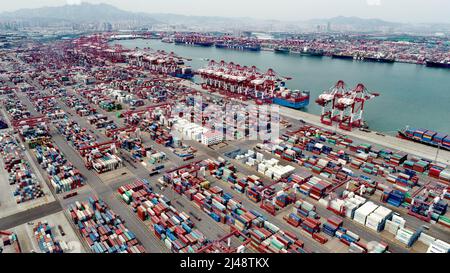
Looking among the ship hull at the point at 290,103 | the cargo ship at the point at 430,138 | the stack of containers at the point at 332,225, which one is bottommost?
the stack of containers at the point at 332,225

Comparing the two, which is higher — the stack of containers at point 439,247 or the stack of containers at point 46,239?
the stack of containers at point 439,247

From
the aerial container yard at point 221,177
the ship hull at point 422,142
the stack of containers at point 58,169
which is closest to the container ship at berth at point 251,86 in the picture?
the aerial container yard at point 221,177

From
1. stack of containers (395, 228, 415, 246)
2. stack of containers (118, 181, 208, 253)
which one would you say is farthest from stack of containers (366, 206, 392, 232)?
stack of containers (118, 181, 208, 253)

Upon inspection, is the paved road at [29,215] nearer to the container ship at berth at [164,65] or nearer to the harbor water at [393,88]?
the harbor water at [393,88]

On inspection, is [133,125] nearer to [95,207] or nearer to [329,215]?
[95,207]
